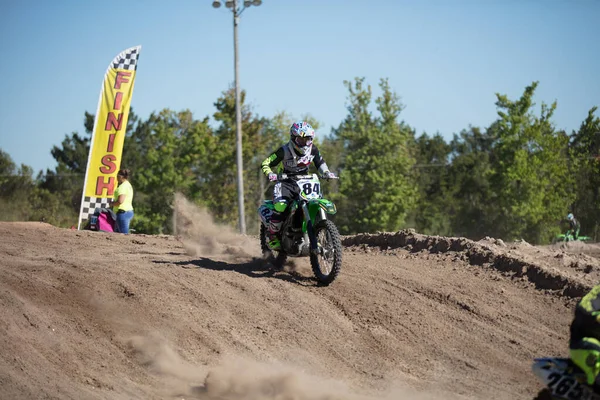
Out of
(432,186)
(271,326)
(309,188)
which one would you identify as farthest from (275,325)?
(432,186)

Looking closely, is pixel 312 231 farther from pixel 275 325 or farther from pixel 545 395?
pixel 545 395

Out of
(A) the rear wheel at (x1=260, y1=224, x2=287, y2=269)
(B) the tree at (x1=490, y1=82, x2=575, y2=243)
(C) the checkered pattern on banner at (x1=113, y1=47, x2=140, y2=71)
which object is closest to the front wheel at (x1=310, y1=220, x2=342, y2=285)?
(A) the rear wheel at (x1=260, y1=224, x2=287, y2=269)

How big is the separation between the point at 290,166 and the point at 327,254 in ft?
5.12

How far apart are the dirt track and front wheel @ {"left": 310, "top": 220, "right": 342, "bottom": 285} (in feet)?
0.76

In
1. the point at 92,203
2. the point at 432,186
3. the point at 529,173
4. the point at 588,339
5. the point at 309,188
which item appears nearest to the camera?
the point at 588,339

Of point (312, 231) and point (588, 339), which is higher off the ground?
point (312, 231)

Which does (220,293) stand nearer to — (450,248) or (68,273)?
(68,273)

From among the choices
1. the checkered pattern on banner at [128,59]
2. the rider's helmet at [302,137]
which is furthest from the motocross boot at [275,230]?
the checkered pattern on banner at [128,59]

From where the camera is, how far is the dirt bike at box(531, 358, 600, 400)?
4543mm

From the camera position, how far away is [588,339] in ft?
14.7

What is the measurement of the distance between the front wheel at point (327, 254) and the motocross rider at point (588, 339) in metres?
4.21

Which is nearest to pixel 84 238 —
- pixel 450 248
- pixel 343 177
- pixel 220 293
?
pixel 220 293

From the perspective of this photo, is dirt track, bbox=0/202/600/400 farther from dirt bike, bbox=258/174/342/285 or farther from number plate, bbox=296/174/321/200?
number plate, bbox=296/174/321/200

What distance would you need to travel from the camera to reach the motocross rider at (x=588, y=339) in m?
4.40
